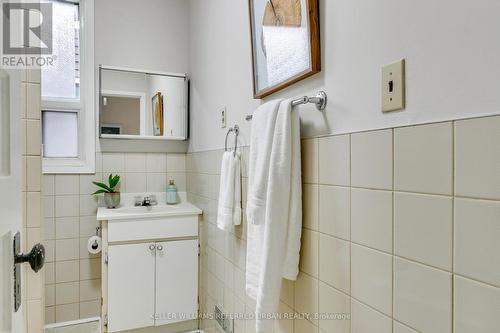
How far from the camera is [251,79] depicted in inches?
59.3

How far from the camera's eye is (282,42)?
1185 mm

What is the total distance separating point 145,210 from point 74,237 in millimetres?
537

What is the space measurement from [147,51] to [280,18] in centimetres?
161

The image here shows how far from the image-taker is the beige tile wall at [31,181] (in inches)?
47.9

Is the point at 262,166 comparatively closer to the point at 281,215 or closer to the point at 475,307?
the point at 281,215

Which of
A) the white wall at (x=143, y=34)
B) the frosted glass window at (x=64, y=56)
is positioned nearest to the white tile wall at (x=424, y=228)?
the white wall at (x=143, y=34)

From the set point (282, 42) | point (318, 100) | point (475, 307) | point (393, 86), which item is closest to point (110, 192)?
point (282, 42)

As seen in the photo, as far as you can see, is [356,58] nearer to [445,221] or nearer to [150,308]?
[445,221]

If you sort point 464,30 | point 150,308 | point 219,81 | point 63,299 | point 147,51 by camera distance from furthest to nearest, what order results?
point 147,51 < point 63,299 < point 150,308 < point 219,81 < point 464,30

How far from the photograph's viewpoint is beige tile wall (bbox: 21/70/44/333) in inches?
47.9

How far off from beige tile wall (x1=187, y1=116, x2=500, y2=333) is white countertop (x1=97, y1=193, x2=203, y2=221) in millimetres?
1149

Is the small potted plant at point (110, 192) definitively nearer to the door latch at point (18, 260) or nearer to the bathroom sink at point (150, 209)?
the bathroom sink at point (150, 209)

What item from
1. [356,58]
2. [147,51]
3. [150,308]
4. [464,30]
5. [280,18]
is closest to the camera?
[464,30]

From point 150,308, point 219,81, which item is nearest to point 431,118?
point 219,81
